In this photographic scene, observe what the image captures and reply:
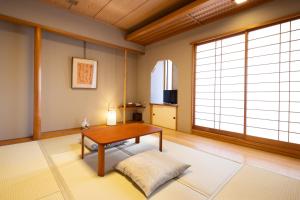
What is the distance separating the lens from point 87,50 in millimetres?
3994

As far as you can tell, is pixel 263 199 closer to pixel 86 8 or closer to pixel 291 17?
pixel 291 17

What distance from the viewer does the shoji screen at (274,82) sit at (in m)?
2.37

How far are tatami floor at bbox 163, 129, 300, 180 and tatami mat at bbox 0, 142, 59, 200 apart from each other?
2.20 metres

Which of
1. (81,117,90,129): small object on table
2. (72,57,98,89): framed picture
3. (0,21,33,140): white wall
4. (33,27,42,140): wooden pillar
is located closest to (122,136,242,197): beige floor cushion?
(81,117,90,129): small object on table

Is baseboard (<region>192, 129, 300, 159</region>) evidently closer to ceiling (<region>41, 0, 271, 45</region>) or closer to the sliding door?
the sliding door

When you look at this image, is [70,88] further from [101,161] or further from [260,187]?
[260,187]

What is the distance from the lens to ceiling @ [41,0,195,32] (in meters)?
3.01

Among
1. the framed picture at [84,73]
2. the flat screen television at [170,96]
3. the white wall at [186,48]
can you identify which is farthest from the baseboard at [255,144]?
the framed picture at [84,73]

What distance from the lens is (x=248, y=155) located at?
2.37 metres

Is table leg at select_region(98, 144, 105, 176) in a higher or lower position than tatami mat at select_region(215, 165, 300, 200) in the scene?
higher

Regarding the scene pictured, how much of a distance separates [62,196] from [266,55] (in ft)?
11.6

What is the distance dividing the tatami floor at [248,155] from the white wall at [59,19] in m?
3.08

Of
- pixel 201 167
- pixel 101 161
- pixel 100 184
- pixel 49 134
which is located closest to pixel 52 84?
pixel 49 134

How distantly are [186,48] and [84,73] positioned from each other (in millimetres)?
2682
